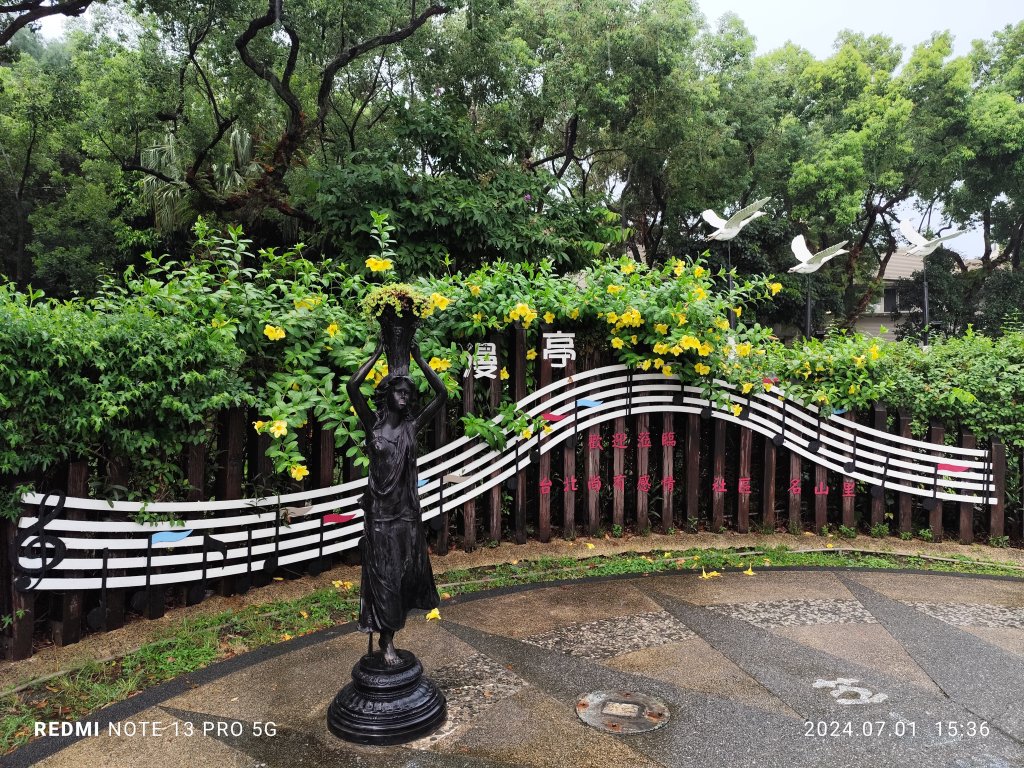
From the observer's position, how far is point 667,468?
6105 millimetres

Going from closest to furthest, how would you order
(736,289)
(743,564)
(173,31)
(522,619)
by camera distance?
1. (522,619)
2. (743,564)
3. (736,289)
4. (173,31)

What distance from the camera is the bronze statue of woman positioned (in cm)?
302

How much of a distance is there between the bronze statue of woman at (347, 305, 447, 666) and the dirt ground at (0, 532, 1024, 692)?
1641 mm

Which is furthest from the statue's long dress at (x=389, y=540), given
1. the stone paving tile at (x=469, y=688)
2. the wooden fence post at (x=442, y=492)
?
A: the wooden fence post at (x=442, y=492)

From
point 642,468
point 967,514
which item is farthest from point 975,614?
point 642,468

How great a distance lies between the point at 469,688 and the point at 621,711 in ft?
2.33

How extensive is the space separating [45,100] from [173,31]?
572 centimetres

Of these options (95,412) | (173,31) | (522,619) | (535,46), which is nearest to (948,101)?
(535,46)

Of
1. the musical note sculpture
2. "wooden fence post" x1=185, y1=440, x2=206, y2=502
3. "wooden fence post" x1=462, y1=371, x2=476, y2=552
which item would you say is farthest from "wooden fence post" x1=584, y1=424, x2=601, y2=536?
"wooden fence post" x1=185, y1=440, x2=206, y2=502

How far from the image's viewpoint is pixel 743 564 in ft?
17.7

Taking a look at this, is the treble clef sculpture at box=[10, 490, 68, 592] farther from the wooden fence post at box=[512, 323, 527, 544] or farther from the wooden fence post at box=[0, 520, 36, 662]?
A: the wooden fence post at box=[512, 323, 527, 544]

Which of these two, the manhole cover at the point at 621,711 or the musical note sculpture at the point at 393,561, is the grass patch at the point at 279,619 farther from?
the manhole cover at the point at 621,711

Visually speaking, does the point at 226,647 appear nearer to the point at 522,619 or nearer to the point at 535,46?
the point at 522,619

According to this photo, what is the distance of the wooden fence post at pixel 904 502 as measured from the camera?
6.25 metres
